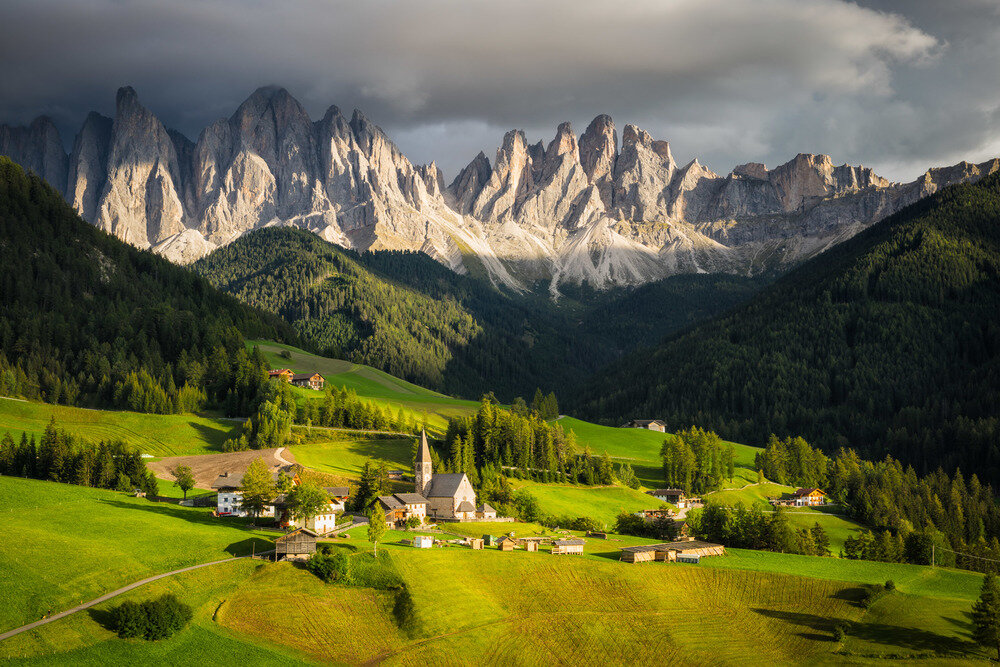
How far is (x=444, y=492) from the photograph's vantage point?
10738 cm

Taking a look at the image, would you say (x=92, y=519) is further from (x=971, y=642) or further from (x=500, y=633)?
(x=971, y=642)

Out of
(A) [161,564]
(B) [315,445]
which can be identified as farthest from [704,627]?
(B) [315,445]

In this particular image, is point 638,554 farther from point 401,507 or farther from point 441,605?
point 401,507

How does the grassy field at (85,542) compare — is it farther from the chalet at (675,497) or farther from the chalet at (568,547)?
the chalet at (675,497)

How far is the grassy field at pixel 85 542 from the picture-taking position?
194 ft

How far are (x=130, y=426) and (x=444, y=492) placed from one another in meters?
60.2

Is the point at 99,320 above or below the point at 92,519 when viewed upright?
above

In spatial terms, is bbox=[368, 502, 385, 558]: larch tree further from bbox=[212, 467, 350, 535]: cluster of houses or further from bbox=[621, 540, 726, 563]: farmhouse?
bbox=[621, 540, 726, 563]: farmhouse

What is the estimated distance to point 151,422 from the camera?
139 m

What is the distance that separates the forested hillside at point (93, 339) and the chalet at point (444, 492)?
56.0 m

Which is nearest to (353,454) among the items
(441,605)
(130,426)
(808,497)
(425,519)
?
(425,519)

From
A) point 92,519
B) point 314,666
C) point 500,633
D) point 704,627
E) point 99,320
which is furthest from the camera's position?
point 99,320

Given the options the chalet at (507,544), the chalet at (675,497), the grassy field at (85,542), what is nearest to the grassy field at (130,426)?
the grassy field at (85,542)

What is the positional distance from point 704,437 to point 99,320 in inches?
4939
